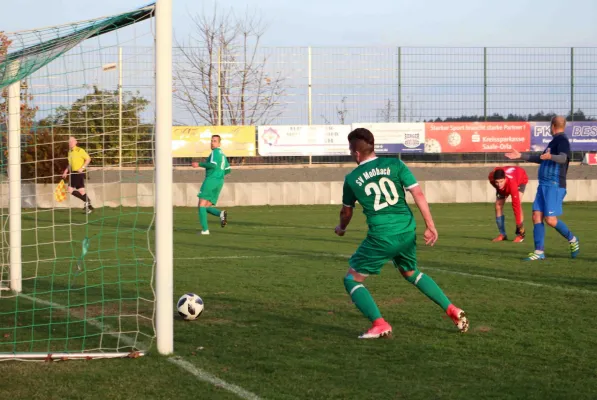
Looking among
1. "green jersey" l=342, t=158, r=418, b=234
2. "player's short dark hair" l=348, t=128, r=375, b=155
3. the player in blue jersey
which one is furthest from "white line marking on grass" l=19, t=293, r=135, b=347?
the player in blue jersey

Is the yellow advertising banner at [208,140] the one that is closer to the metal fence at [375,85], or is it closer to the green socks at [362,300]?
→ the metal fence at [375,85]

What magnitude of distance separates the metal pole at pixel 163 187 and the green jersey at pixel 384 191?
150 cm

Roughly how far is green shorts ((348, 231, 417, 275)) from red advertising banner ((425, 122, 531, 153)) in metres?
21.9

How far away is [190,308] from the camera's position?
24.8 feet

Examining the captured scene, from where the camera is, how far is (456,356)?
20.0 feet

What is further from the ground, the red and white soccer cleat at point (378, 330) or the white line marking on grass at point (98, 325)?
the red and white soccer cleat at point (378, 330)

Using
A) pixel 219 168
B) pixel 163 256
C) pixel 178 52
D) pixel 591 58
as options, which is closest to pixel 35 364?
pixel 163 256

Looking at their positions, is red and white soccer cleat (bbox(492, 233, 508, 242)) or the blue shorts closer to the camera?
the blue shorts

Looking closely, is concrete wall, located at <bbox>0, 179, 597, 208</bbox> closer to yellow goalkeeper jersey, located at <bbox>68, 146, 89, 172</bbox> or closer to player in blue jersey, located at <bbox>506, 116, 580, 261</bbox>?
yellow goalkeeper jersey, located at <bbox>68, 146, 89, 172</bbox>

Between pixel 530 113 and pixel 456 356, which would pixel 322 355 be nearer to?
pixel 456 356

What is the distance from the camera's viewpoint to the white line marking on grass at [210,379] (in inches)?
198

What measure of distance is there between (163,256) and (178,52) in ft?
74.8

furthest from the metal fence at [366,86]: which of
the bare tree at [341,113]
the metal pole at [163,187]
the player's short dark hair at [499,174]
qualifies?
the metal pole at [163,187]

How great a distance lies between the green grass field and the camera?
5.29 metres
